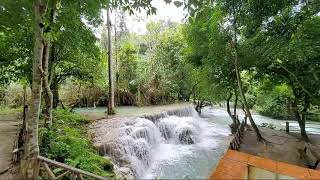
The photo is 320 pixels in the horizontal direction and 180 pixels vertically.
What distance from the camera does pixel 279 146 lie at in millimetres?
13734

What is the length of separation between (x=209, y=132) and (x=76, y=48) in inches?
442

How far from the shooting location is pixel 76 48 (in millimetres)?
13242

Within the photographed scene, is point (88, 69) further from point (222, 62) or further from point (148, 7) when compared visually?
point (148, 7)

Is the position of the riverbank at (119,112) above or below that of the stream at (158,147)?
above

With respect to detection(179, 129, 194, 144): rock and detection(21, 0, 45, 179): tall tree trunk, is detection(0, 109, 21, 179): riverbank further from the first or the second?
detection(179, 129, 194, 144): rock

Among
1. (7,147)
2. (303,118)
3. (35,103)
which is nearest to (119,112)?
(7,147)

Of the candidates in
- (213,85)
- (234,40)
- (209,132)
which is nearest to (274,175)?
(234,40)

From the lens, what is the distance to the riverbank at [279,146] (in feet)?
39.3

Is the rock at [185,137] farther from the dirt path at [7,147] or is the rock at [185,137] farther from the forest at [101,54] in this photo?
the dirt path at [7,147]

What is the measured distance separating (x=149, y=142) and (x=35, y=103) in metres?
8.66

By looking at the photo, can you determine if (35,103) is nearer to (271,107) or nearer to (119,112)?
(119,112)

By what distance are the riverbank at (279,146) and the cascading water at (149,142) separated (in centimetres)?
219

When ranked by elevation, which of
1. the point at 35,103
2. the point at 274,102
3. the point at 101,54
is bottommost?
the point at 274,102

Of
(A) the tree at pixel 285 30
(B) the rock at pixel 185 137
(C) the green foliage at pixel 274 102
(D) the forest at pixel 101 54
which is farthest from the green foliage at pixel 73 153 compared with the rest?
(C) the green foliage at pixel 274 102
